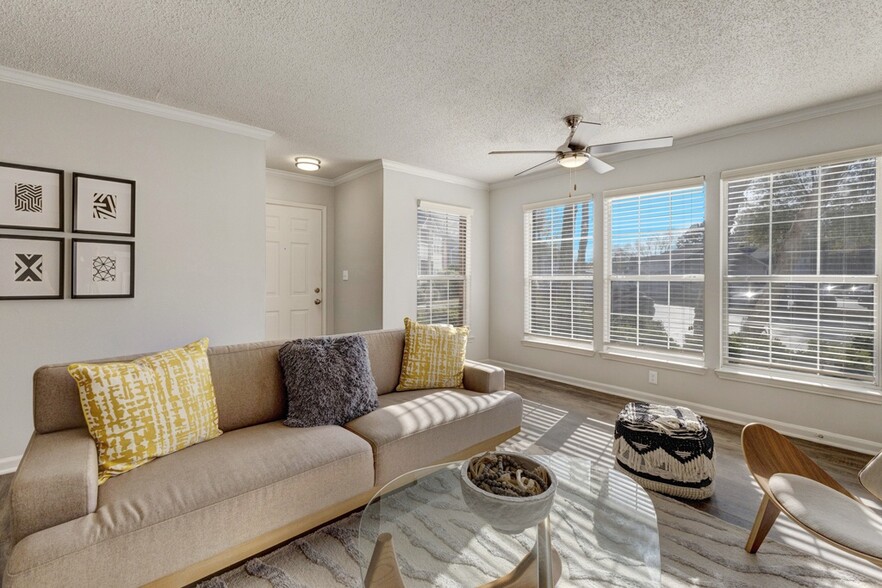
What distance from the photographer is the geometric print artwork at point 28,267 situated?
8.16 feet

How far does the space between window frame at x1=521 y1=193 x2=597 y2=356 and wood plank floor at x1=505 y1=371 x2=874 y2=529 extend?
47 cm

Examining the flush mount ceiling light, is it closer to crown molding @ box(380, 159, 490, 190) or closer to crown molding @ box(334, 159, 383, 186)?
crown molding @ box(334, 159, 383, 186)

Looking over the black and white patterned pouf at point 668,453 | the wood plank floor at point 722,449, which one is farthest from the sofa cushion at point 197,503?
the wood plank floor at point 722,449

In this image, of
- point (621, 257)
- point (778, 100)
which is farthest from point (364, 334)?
point (778, 100)

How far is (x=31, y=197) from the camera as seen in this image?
99.2 inches

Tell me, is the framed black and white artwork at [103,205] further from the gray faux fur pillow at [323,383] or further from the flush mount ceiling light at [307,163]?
the gray faux fur pillow at [323,383]

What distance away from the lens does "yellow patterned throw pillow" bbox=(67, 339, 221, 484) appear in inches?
60.0

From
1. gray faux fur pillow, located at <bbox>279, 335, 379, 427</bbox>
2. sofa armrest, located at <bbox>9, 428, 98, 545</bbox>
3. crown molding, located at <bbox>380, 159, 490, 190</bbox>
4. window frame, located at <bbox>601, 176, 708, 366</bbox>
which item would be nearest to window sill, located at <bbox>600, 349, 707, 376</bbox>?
window frame, located at <bbox>601, 176, 708, 366</bbox>

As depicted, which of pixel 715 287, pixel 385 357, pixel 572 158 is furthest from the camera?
pixel 715 287

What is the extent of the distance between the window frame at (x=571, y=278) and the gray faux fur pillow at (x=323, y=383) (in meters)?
2.95

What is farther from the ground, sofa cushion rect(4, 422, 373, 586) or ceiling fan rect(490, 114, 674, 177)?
ceiling fan rect(490, 114, 674, 177)

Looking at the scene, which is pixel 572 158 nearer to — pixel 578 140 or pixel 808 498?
pixel 578 140

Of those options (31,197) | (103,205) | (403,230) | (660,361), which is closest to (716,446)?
(660,361)

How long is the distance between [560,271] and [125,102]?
434 cm
